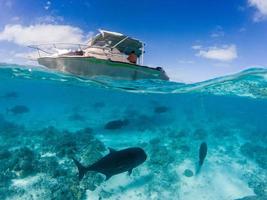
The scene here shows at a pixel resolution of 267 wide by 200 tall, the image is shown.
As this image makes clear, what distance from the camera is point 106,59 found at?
18828 millimetres

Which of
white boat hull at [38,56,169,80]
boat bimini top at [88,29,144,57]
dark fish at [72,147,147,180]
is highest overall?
boat bimini top at [88,29,144,57]

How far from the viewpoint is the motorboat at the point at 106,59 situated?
19422 millimetres

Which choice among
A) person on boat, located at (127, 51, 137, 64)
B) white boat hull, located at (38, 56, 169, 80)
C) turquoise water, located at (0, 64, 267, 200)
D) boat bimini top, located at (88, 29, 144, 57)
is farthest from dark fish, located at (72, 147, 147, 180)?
person on boat, located at (127, 51, 137, 64)

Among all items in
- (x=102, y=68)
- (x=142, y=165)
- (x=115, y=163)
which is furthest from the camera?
(x=102, y=68)

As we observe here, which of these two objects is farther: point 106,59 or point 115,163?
point 106,59

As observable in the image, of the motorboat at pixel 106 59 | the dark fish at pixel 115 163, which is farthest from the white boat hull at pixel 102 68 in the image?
the dark fish at pixel 115 163

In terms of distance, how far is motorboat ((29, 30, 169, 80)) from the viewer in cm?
1942

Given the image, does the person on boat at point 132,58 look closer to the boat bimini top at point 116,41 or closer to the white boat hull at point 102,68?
the boat bimini top at point 116,41

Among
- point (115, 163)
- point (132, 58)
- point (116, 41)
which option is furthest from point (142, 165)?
point (116, 41)

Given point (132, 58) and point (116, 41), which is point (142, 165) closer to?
point (132, 58)

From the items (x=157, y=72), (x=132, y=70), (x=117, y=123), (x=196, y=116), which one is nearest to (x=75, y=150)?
(x=117, y=123)

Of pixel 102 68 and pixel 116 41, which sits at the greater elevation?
pixel 116 41

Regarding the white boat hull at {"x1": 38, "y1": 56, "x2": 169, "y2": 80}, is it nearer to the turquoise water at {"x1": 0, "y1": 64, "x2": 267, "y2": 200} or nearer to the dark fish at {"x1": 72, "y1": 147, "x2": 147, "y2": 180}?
the turquoise water at {"x1": 0, "y1": 64, "x2": 267, "y2": 200}

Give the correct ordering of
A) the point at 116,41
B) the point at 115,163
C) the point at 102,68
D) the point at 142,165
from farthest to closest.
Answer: the point at 116,41, the point at 102,68, the point at 142,165, the point at 115,163
